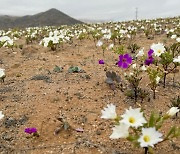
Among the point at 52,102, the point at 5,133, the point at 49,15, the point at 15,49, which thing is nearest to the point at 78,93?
the point at 52,102

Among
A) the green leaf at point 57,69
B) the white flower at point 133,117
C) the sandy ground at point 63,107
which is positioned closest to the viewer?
the white flower at point 133,117

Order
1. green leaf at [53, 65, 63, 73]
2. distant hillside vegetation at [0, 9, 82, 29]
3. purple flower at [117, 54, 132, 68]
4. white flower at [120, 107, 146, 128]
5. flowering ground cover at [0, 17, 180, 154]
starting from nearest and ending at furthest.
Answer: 1. white flower at [120, 107, 146, 128]
2. flowering ground cover at [0, 17, 180, 154]
3. purple flower at [117, 54, 132, 68]
4. green leaf at [53, 65, 63, 73]
5. distant hillside vegetation at [0, 9, 82, 29]

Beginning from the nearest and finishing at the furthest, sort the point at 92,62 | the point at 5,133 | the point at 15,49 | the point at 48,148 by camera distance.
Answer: the point at 48,148
the point at 5,133
the point at 92,62
the point at 15,49

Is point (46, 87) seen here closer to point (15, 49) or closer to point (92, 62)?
A: point (92, 62)

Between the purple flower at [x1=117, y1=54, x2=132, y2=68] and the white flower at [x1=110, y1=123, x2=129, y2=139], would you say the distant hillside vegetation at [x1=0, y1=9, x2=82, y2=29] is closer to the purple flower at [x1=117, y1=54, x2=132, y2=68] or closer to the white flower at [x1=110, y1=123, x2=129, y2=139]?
the purple flower at [x1=117, y1=54, x2=132, y2=68]

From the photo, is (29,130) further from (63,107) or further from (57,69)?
(57,69)

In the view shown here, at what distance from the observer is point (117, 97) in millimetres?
4938

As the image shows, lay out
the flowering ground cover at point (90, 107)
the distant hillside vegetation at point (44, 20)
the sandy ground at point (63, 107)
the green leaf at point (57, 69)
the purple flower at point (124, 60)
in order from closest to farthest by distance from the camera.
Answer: the flowering ground cover at point (90, 107) → the sandy ground at point (63, 107) → the purple flower at point (124, 60) → the green leaf at point (57, 69) → the distant hillside vegetation at point (44, 20)

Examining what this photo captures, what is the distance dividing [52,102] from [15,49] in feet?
17.7

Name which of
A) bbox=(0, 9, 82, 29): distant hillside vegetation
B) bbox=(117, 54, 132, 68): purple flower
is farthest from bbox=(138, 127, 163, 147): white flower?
bbox=(0, 9, 82, 29): distant hillside vegetation

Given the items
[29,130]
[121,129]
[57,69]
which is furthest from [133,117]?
[57,69]

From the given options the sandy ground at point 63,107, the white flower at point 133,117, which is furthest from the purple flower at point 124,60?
the white flower at point 133,117

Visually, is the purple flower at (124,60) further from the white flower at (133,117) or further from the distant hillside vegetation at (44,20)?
the distant hillside vegetation at (44,20)

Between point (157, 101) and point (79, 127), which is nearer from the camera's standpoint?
point (79, 127)
